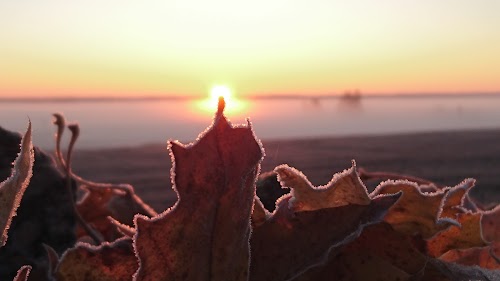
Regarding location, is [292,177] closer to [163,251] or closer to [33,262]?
[163,251]

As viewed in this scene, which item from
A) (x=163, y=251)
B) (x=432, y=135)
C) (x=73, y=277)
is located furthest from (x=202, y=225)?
(x=432, y=135)

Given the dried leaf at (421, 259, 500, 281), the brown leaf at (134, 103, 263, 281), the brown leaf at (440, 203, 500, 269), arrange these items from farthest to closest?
1. the brown leaf at (440, 203, 500, 269)
2. the dried leaf at (421, 259, 500, 281)
3. the brown leaf at (134, 103, 263, 281)

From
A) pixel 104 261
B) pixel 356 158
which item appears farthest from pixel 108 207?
pixel 356 158

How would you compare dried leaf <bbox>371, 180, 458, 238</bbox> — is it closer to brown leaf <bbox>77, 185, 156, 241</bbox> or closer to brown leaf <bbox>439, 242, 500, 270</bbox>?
brown leaf <bbox>439, 242, 500, 270</bbox>

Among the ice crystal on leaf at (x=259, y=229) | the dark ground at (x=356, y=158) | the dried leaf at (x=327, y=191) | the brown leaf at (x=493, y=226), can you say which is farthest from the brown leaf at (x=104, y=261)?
the dark ground at (x=356, y=158)

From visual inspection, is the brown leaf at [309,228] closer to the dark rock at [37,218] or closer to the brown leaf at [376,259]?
the brown leaf at [376,259]

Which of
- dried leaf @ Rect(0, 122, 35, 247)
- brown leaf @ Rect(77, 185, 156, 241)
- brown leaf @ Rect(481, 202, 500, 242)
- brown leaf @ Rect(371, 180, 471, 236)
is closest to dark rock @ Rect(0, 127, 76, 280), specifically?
brown leaf @ Rect(77, 185, 156, 241)
